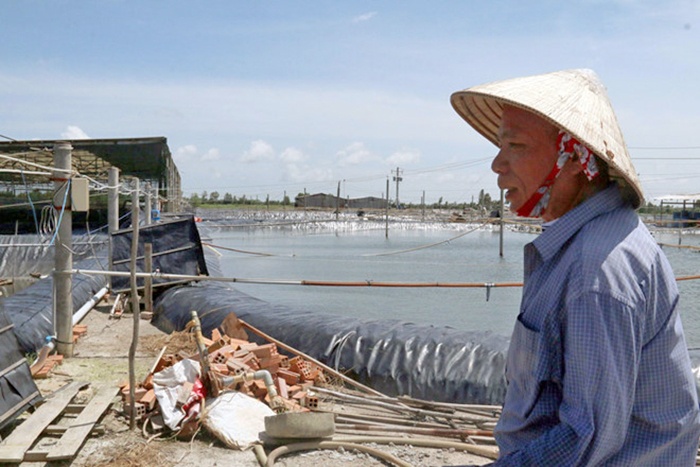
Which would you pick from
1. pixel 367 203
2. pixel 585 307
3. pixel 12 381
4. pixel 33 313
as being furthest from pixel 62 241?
pixel 367 203

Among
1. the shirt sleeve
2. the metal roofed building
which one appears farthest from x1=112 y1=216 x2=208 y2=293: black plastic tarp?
the metal roofed building

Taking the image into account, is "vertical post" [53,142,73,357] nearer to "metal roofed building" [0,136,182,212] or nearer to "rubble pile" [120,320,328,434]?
"rubble pile" [120,320,328,434]

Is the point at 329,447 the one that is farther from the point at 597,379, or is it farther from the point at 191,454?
the point at 597,379

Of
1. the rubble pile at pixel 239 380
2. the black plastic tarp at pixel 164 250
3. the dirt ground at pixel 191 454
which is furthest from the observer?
the black plastic tarp at pixel 164 250

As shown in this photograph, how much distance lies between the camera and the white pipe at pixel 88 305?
7112 millimetres

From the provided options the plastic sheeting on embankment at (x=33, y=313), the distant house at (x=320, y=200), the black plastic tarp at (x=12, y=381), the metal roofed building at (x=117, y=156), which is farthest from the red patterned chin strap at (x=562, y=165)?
the distant house at (x=320, y=200)

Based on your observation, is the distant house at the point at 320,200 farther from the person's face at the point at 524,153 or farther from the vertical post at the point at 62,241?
the person's face at the point at 524,153

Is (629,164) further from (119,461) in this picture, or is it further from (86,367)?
(86,367)

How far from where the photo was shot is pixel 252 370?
178 inches

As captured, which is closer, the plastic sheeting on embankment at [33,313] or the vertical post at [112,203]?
the plastic sheeting on embankment at [33,313]

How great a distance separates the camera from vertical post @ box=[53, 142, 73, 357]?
18.0 feet

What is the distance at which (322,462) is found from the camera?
3658 millimetres

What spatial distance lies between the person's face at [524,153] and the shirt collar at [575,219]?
0.13 meters

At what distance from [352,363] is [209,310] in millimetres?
2295
